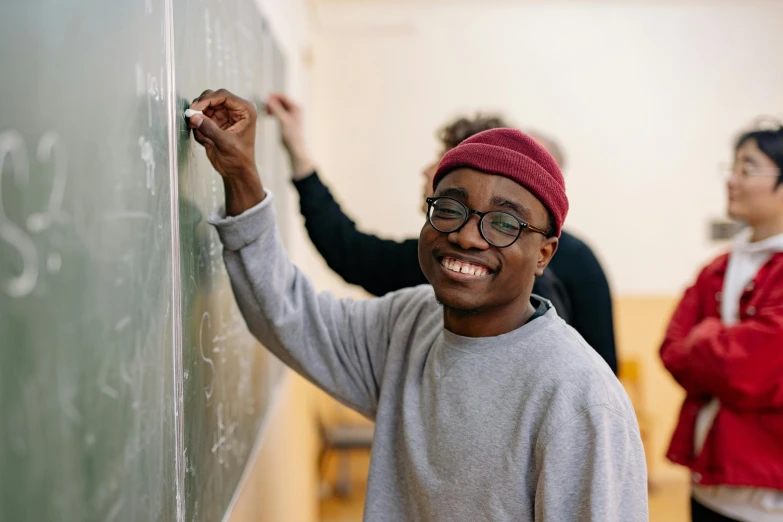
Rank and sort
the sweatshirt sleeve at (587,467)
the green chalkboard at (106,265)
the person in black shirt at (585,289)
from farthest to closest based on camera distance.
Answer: the person in black shirt at (585,289) < the sweatshirt sleeve at (587,467) < the green chalkboard at (106,265)

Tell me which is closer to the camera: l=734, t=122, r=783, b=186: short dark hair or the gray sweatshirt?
the gray sweatshirt

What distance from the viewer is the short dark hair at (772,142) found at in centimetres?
210

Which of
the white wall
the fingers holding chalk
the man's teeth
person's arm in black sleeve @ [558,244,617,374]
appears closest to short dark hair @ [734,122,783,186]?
person's arm in black sleeve @ [558,244,617,374]

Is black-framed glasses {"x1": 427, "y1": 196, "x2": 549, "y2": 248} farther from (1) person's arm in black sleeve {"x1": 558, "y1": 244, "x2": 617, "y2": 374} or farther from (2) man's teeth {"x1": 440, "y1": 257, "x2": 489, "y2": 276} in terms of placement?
(1) person's arm in black sleeve {"x1": 558, "y1": 244, "x2": 617, "y2": 374}

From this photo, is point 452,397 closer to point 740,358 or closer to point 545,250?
point 545,250

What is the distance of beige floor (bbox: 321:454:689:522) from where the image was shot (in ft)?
14.1

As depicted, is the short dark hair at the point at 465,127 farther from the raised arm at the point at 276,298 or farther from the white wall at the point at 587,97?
the white wall at the point at 587,97

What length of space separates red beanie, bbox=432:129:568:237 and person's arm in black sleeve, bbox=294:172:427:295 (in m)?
0.65

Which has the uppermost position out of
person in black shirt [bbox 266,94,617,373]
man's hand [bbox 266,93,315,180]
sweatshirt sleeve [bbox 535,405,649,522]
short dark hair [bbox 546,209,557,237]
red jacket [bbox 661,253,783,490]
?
man's hand [bbox 266,93,315,180]

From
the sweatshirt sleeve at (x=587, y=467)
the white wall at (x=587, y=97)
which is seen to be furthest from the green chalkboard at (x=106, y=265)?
the white wall at (x=587, y=97)

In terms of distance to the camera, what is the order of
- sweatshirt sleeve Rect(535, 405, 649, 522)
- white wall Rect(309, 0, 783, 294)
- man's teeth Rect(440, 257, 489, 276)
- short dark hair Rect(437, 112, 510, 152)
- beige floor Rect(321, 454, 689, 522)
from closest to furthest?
sweatshirt sleeve Rect(535, 405, 649, 522) < man's teeth Rect(440, 257, 489, 276) < short dark hair Rect(437, 112, 510, 152) < beige floor Rect(321, 454, 689, 522) < white wall Rect(309, 0, 783, 294)

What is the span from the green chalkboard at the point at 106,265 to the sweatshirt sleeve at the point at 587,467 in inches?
20.5

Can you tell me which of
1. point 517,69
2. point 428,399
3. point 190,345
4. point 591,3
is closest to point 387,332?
point 428,399

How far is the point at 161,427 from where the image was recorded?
95cm
